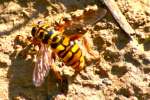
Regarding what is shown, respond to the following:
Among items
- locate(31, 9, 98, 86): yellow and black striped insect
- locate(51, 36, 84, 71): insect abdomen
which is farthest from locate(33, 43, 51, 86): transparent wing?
locate(51, 36, 84, 71): insect abdomen

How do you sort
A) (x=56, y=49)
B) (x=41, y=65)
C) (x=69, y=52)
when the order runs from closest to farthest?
(x=41, y=65)
(x=69, y=52)
(x=56, y=49)

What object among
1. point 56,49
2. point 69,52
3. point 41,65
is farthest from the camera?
point 56,49

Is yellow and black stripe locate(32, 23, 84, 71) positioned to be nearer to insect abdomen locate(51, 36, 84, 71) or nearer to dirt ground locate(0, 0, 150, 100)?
insect abdomen locate(51, 36, 84, 71)

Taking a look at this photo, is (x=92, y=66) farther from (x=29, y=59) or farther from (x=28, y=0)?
(x=28, y=0)

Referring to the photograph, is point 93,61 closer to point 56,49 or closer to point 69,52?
point 69,52

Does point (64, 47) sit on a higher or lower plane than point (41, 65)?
higher

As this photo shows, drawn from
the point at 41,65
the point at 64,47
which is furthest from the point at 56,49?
the point at 41,65

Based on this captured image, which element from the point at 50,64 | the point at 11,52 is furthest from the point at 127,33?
the point at 11,52

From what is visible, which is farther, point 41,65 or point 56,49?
point 56,49
